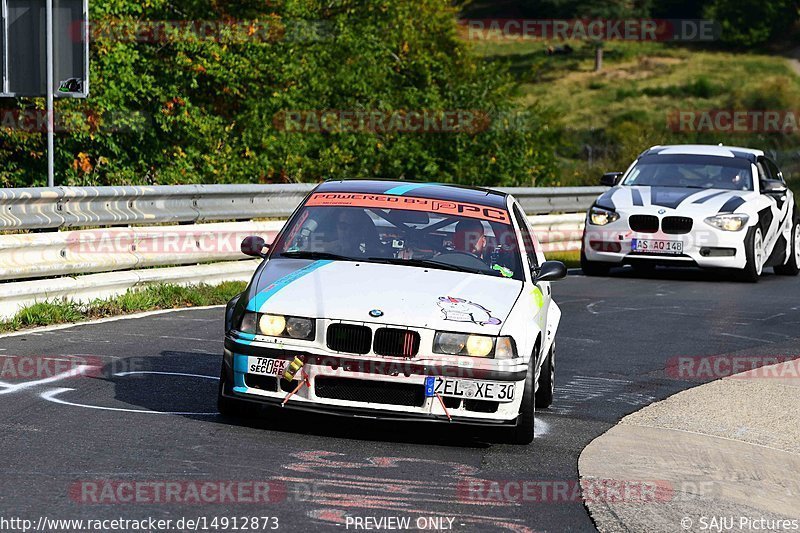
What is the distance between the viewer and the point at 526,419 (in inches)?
291

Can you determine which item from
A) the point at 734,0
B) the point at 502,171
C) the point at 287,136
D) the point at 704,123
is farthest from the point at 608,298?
the point at 734,0

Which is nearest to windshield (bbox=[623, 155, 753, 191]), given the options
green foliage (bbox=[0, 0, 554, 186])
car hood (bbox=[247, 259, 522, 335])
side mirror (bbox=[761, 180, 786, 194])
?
side mirror (bbox=[761, 180, 786, 194])

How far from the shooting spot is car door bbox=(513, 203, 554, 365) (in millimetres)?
7953

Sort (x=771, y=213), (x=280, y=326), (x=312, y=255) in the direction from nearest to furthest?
(x=280, y=326), (x=312, y=255), (x=771, y=213)

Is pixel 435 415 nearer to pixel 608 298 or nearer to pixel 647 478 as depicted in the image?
pixel 647 478

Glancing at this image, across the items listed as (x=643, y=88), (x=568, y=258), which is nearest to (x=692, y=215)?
(x=568, y=258)

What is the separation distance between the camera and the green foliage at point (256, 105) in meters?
23.9

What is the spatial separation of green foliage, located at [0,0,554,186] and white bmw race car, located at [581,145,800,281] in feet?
26.0

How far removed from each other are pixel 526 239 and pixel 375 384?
2.09 metres

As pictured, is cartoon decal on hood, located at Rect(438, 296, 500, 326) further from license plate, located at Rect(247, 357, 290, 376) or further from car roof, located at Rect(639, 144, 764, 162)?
car roof, located at Rect(639, 144, 764, 162)

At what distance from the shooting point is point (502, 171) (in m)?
29.9

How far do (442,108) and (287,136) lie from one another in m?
5.93

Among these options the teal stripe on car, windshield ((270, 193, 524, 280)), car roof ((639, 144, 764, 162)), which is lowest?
the teal stripe on car

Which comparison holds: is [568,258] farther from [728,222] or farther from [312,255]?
[312,255]
